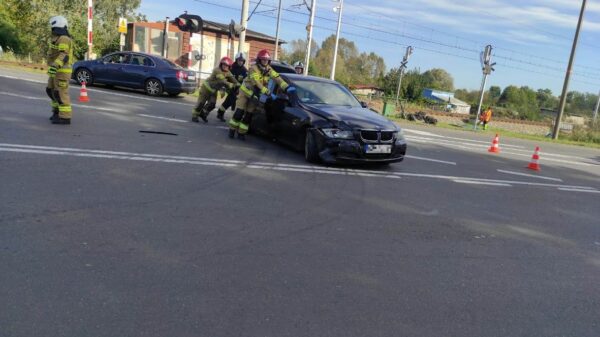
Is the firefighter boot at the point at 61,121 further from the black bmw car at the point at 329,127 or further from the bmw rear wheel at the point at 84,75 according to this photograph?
the bmw rear wheel at the point at 84,75

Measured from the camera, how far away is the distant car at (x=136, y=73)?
18156mm

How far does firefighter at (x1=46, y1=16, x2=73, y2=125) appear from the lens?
906 centimetres

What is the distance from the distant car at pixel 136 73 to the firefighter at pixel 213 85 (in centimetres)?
633

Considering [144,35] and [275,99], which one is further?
[144,35]

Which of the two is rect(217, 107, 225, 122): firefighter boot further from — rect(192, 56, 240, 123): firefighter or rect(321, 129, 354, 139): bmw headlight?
rect(321, 129, 354, 139): bmw headlight

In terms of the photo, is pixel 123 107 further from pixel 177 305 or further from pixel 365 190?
pixel 177 305

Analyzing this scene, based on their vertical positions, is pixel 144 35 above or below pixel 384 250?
above

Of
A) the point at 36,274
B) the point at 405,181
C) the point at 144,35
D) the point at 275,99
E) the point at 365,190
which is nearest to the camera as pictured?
the point at 36,274

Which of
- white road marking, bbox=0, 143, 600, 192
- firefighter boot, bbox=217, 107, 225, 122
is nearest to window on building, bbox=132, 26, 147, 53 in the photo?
firefighter boot, bbox=217, 107, 225, 122

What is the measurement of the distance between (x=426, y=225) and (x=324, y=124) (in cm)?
315

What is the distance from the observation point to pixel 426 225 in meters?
5.85

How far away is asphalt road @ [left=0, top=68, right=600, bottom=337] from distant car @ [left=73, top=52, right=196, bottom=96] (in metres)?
9.56

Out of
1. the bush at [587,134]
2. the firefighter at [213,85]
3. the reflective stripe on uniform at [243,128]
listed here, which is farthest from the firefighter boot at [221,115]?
the bush at [587,134]

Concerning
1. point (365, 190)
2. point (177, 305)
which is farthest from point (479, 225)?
point (177, 305)
